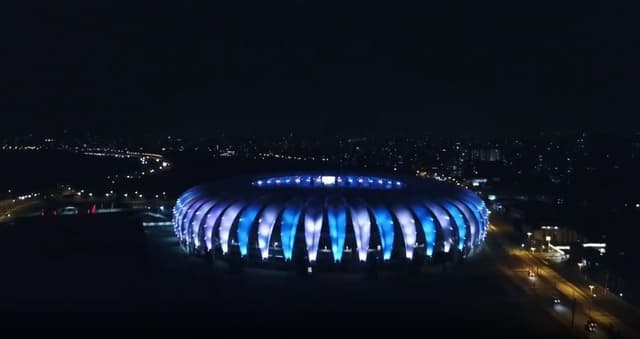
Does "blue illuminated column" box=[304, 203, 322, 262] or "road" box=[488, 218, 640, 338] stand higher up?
"blue illuminated column" box=[304, 203, 322, 262]

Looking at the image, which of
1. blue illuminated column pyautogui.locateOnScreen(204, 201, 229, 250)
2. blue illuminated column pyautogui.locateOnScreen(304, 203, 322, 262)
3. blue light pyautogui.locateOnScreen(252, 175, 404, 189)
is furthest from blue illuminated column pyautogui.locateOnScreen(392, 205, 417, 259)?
blue illuminated column pyautogui.locateOnScreen(204, 201, 229, 250)

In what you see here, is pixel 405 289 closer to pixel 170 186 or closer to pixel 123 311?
pixel 123 311

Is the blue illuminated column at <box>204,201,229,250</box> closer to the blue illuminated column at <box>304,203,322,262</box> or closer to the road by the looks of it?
the blue illuminated column at <box>304,203,322,262</box>

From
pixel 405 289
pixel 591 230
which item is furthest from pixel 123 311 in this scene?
pixel 591 230

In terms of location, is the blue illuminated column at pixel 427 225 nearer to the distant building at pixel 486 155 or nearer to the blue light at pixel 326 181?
the blue light at pixel 326 181

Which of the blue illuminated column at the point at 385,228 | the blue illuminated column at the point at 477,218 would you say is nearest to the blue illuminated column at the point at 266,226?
the blue illuminated column at the point at 385,228

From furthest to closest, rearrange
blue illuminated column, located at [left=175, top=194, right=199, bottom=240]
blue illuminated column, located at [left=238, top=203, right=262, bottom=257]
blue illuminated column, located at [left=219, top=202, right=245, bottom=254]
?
1. blue illuminated column, located at [left=175, top=194, right=199, bottom=240]
2. blue illuminated column, located at [left=219, top=202, right=245, bottom=254]
3. blue illuminated column, located at [left=238, top=203, right=262, bottom=257]

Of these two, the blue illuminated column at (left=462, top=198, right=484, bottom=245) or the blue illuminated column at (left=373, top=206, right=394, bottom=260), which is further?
the blue illuminated column at (left=462, top=198, right=484, bottom=245)

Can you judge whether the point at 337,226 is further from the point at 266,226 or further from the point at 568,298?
the point at 568,298
